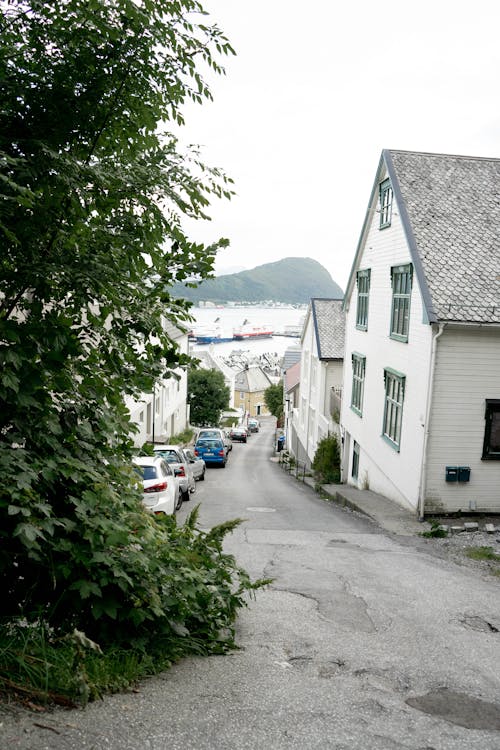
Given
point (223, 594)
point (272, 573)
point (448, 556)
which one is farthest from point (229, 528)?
point (448, 556)

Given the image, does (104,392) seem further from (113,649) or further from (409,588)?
(409,588)

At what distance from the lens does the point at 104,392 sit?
4.98 m

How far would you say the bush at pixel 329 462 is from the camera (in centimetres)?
2652

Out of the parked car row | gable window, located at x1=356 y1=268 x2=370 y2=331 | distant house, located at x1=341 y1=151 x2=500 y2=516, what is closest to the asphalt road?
the parked car row

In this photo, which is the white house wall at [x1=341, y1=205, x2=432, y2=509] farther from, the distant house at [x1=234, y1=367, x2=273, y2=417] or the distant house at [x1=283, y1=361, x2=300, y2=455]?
the distant house at [x1=234, y1=367, x2=273, y2=417]

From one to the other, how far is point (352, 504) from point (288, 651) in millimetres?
13100

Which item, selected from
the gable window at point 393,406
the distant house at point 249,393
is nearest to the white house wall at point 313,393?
the gable window at point 393,406

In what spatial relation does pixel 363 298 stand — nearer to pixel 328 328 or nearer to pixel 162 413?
pixel 328 328

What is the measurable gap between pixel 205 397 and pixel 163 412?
31908mm

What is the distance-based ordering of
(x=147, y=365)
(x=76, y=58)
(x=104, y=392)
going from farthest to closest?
(x=147, y=365), (x=104, y=392), (x=76, y=58)

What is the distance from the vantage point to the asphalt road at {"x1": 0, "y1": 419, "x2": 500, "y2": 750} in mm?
4000

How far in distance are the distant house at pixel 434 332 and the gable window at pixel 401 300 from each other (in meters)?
0.03

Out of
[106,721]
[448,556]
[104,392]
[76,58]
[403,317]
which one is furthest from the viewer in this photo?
[403,317]

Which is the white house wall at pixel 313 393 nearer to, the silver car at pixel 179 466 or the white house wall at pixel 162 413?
the white house wall at pixel 162 413
